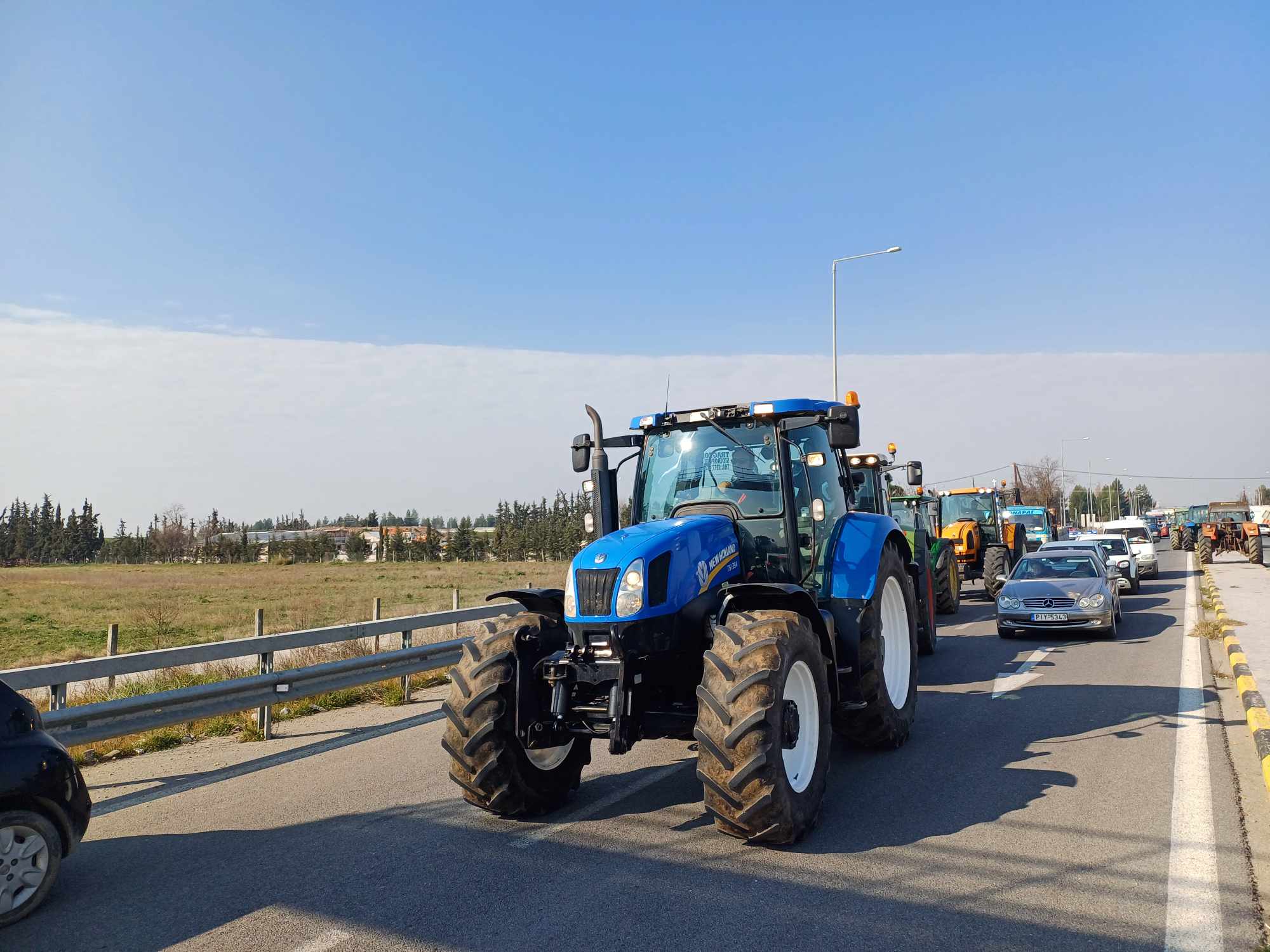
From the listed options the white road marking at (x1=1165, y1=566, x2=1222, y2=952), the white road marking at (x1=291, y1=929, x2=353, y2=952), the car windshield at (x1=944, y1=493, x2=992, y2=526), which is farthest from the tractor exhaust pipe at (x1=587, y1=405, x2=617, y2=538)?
the car windshield at (x1=944, y1=493, x2=992, y2=526)

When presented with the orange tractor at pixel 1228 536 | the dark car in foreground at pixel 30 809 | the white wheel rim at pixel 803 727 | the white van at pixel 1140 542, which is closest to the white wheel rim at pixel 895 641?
the white wheel rim at pixel 803 727

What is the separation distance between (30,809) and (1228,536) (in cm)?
4111

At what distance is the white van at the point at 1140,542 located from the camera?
27594 mm

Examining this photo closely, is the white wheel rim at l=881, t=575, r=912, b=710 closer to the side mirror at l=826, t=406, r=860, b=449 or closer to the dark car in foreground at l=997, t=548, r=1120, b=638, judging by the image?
the side mirror at l=826, t=406, r=860, b=449

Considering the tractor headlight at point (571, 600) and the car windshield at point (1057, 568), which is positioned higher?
the tractor headlight at point (571, 600)

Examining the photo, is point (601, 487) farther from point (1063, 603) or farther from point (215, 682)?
point (1063, 603)

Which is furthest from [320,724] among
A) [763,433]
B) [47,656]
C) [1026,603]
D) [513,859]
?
[47,656]

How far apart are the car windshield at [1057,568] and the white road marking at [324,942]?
1340 cm

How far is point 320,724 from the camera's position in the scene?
9336mm

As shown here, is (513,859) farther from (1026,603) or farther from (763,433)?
(1026,603)

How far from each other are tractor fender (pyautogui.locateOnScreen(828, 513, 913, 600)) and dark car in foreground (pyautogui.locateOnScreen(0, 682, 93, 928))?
503 cm

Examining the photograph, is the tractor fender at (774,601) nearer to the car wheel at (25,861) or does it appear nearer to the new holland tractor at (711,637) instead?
the new holland tractor at (711,637)

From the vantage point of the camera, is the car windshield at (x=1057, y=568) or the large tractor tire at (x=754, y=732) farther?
the car windshield at (x=1057, y=568)

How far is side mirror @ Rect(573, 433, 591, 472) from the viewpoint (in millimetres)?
7234
